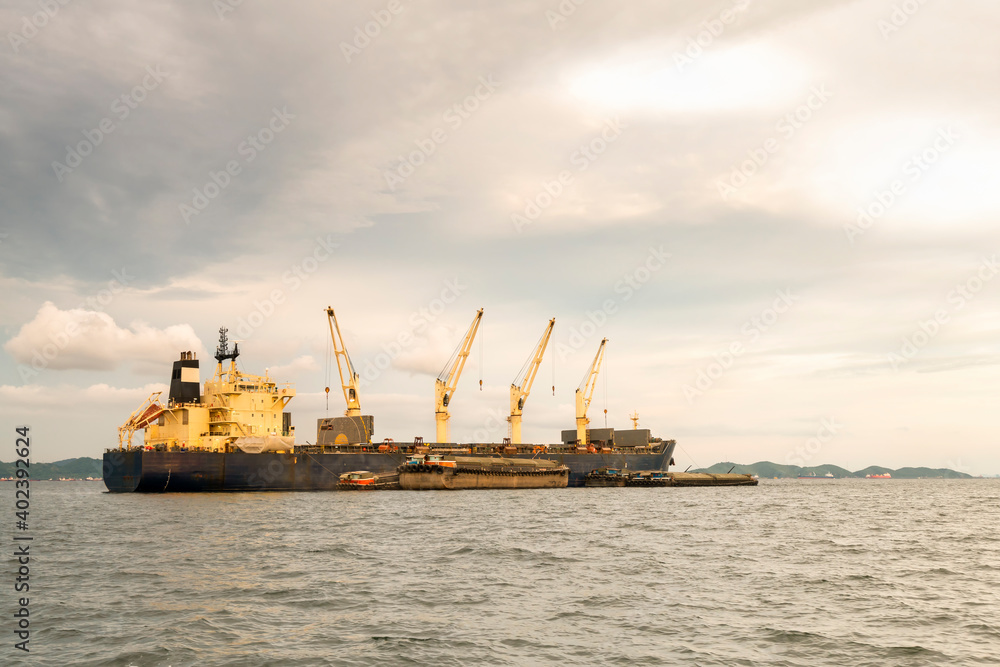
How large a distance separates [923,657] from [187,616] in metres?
20.5

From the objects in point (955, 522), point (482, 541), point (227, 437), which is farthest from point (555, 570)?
point (227, 437)

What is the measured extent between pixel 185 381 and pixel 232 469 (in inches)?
591

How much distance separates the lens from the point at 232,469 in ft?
274

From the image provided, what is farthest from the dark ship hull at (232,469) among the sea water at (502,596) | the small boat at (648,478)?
the small boat at (648,478)

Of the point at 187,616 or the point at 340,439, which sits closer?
the point at 187,616

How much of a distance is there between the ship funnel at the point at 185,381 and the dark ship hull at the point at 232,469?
→ 8580 mm

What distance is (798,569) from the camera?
30438 millimetres

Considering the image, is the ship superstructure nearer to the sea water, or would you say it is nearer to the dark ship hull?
the dark ship hull

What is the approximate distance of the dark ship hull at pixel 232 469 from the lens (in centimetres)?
8038

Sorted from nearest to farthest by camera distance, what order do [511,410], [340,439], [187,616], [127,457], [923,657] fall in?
[923,657] < [187,616] < [127,457] < [340,439] < [511,410]

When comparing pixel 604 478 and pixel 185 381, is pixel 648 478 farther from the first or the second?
pixel 185 381

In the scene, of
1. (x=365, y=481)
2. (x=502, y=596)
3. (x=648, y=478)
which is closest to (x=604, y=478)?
(x=648, y=478)

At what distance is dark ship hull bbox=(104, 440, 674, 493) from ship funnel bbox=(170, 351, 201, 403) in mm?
8580

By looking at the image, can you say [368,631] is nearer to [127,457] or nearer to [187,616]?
[187,616]
